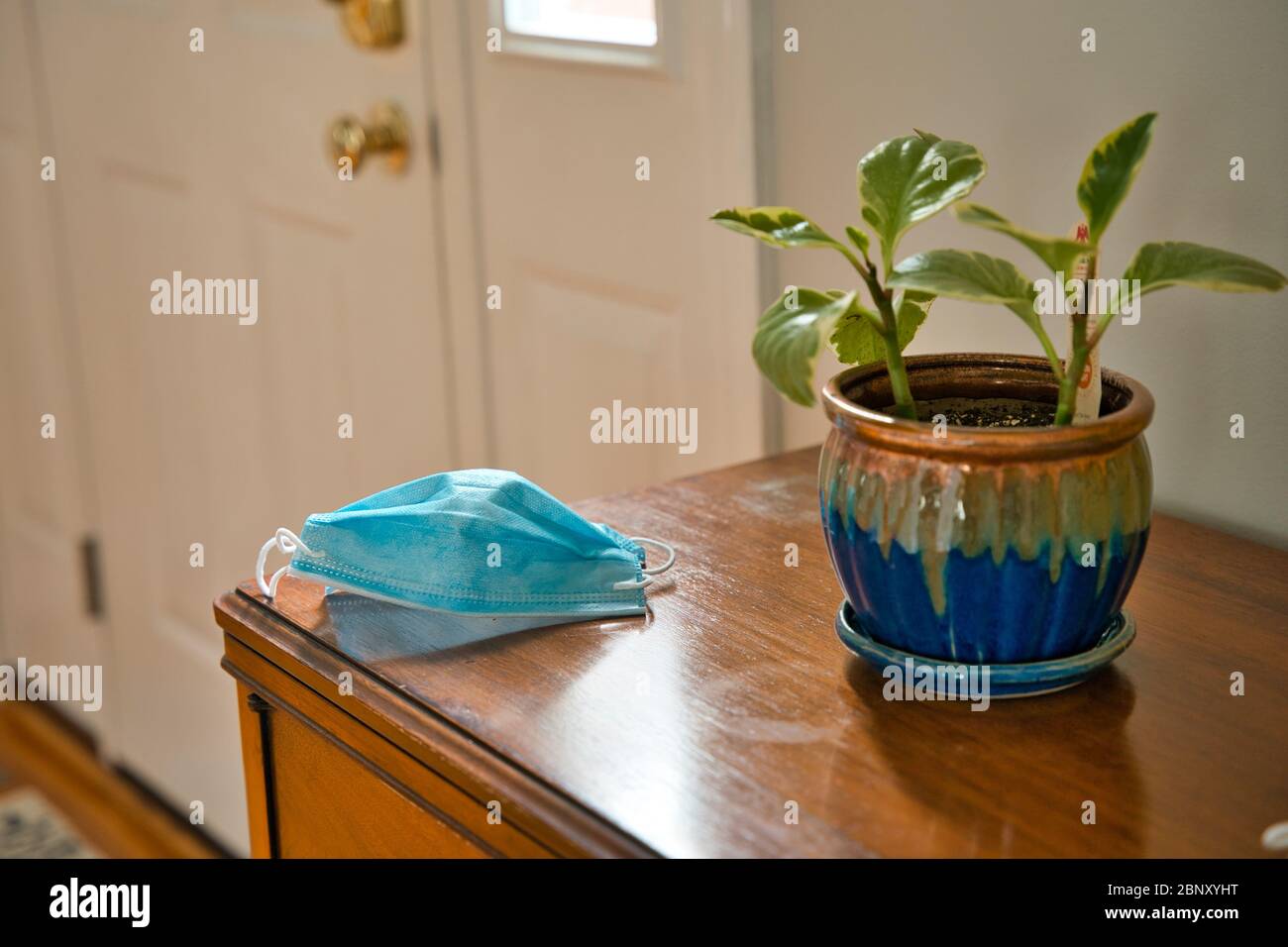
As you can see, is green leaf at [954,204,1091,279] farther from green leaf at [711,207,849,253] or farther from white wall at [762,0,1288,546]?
white wall at [762,0,1288,546]

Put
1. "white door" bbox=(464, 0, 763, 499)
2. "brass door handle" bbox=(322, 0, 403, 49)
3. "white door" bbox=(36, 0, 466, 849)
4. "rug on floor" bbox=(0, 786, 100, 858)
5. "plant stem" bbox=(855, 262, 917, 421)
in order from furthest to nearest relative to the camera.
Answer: "rug on floor" bbox=(0, 786, 100, 858) < "white door" bbox=(36, 0, 466, 849) < "brass door handle" bbox=(322, 0, 403, 49) < "white door" bbox=(464, 0, 763, 499) < "plant stem" bbox=(855, 262, 917, 421)

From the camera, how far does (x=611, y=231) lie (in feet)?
4.46

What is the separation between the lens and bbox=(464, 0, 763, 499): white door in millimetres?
1235

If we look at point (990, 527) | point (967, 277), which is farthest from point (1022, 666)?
point (967, 277)

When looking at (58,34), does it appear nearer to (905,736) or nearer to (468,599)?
(468,599)

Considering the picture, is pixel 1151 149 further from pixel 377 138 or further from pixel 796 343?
pixel 377 138

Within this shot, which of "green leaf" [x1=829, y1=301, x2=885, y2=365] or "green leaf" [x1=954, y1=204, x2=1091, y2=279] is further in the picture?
"green leaf" [x1=829, y1=301, x2=885, y2=365]

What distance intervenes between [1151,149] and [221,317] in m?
1.31

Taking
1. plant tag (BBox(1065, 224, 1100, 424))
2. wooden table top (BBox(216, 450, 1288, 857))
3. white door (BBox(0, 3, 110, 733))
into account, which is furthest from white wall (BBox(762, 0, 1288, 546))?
white door (BBox(0, 3, 110, 733))

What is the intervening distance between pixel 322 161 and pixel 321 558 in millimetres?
926

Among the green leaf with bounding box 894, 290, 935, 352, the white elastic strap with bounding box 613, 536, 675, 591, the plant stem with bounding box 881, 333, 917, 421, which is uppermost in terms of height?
the green leaf with bounding box 894, 290, 935, 352

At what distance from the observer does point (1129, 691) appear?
734 millimetres

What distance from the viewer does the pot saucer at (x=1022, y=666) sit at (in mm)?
719
